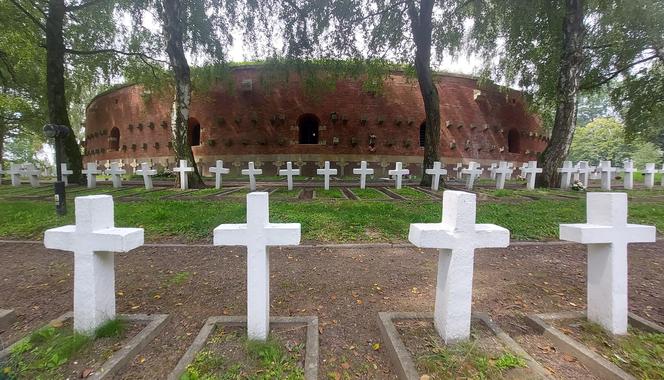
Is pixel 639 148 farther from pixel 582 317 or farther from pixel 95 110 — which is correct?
pixel 95 110

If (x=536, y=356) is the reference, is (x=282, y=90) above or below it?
above

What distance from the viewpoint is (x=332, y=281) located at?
340 centimetres

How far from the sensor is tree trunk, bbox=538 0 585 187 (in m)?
11.1

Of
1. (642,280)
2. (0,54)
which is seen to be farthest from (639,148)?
(0,54)

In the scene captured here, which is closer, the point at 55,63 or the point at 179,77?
the point at 179,77

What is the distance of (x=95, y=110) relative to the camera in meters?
24.3

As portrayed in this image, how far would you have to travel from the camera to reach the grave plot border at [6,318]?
248 cm

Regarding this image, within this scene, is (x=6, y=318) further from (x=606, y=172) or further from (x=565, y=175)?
(x=606, y=172)

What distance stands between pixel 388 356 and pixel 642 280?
347 centimetres

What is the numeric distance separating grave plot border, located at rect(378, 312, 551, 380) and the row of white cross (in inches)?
10.8

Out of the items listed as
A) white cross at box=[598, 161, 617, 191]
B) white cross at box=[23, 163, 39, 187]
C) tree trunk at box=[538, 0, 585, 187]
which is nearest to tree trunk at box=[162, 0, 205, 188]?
white cross at box=[23, 163, 39, 187]

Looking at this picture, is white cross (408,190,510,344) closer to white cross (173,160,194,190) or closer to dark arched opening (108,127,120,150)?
white cross (173,160,194,190)

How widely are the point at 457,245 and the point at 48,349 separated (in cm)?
285

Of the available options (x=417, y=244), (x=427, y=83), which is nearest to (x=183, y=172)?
(x=427, y=83)
